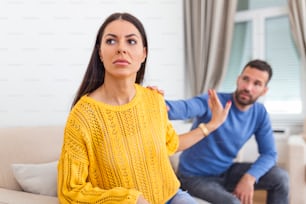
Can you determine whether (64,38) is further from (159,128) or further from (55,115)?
(159,128)

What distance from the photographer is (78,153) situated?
111 centimetres

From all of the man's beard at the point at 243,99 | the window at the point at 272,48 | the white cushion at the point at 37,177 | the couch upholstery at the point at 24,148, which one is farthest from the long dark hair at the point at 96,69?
the window at the point at 272,48

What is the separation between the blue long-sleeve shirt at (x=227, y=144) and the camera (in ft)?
6.51

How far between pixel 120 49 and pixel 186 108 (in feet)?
2.46

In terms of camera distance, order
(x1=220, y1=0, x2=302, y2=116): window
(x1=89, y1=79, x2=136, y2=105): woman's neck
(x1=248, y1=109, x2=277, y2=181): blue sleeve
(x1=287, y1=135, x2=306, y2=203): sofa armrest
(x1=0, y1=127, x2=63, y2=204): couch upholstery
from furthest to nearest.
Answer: (x1=220, y1=0, x2=302, y2=116): window
(x1=287, y1=135, x2=306, y2=203): sofa armrest
(x1=248, y1=109, x2=277, y2=181): blue sleeve
(x1=0, y1=127, x2=63, y2=204): couch upholstery
(x1=89, y1=79, x2=136, y2=105): woman's neck

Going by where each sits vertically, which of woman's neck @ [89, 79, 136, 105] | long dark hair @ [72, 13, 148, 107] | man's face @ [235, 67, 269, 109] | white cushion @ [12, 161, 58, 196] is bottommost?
white cushion @ [12, 161, 58, 196]

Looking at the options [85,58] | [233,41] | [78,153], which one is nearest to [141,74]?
[78,153]

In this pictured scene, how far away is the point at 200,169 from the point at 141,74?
2.71ft

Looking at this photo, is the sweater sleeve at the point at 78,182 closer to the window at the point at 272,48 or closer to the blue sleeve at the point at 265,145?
the blue sleeve at the point at 265,145

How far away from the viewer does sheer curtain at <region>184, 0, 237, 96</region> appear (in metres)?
3.19

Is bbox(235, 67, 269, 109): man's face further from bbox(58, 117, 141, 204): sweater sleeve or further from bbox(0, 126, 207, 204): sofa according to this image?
bbox(58, 117, 141, 204): sweater sleeve

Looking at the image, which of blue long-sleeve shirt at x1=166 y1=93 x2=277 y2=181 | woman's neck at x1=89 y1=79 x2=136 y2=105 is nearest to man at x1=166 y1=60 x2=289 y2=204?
blue long-sleeve shirt at x1=166 y1=93 x2=277 y2=181

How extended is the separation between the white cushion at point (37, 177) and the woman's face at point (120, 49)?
0.82 meters

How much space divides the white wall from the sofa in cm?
69
